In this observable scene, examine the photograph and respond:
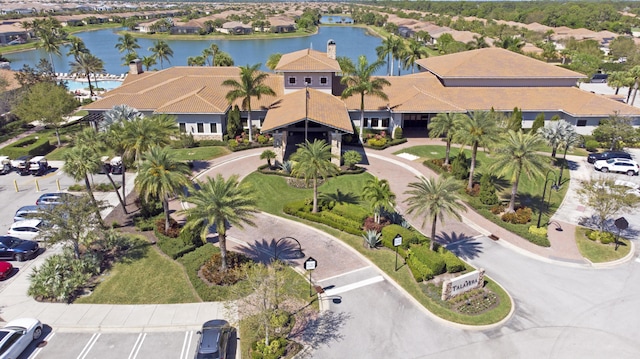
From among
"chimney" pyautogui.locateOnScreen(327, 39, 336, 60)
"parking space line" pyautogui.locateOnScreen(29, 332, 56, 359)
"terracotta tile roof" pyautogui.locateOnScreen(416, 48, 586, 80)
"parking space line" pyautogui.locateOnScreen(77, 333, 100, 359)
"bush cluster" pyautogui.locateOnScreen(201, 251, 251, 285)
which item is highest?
"chimney" pyautogui.locateOnScreen(327, 39, 336, 60)

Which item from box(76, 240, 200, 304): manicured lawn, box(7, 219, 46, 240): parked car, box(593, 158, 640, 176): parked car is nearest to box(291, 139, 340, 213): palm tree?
box(76, 240, 200, 304): manicured lawn

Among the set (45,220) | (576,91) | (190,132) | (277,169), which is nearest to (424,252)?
(277,169)

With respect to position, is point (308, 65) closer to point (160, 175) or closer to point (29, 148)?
point (160, 175)

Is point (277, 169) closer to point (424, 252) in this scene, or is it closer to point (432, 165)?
point (432, 165)

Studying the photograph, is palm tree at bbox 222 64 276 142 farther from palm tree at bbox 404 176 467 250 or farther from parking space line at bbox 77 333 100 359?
parking space line at bbox 77 333 100 359

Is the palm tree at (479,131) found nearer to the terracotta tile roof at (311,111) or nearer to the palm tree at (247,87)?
the terracotta tile roof at (311,111)

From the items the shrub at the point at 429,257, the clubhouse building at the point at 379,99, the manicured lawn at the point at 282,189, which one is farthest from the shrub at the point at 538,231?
the clubhouse building at the point at 379,99
